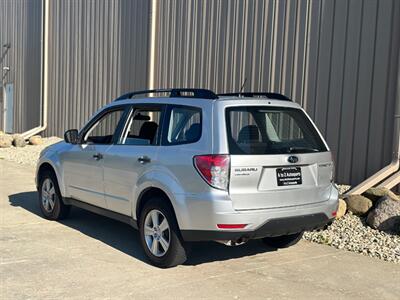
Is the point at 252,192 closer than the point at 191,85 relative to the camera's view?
Yes

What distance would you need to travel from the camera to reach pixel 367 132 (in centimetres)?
885

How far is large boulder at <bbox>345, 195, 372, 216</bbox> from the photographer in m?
7.40

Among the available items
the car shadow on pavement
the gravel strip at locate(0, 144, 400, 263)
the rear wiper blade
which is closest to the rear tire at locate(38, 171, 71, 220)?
the car shadow on pavement

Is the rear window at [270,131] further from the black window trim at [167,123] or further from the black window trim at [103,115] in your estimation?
the black window trim at [103,115]

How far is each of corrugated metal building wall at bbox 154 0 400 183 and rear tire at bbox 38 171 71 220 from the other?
4.85m

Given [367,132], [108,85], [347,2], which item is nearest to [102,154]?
[367,132]

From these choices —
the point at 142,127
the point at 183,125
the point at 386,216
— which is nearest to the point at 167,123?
the point at 183,125

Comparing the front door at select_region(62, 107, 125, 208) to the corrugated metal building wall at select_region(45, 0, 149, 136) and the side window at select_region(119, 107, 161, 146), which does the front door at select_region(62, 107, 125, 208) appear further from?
the corrugated metal building wall at select_region(45, 0, 149, 136)

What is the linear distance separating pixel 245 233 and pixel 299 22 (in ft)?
20.5

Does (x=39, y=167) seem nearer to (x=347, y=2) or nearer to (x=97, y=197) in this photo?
(x=97, y=197)

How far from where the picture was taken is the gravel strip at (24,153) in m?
15.0

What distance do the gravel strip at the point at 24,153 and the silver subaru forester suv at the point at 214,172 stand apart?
30.1 ft

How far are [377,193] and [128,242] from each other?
3.71 m

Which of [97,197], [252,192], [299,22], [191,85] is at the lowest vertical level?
[97,197]
